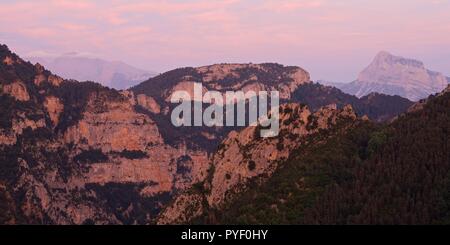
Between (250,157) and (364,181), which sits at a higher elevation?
(250,157)

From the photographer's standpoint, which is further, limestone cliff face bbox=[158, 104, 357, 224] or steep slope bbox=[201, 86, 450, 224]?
limestone cliff face bbox=[158, 104, 357, 224]

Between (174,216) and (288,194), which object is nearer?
(288,194)

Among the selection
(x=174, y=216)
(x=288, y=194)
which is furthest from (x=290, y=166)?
(x=174, y=216)

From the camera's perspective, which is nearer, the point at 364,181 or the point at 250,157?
the point at 364,181
